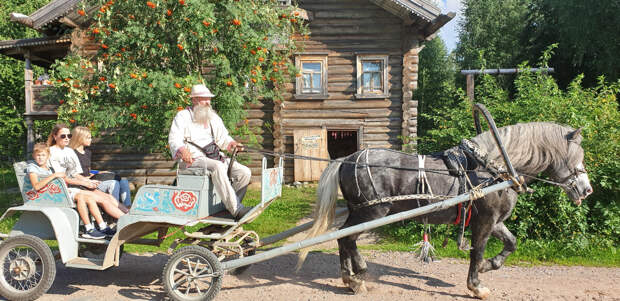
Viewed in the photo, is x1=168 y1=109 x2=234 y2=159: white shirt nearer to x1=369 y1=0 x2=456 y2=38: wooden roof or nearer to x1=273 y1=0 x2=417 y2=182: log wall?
x1=273 y1=0 x2=417 y2=182: log wall

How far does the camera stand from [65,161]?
467 cm

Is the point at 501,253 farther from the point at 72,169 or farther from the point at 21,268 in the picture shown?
the point at 21,268

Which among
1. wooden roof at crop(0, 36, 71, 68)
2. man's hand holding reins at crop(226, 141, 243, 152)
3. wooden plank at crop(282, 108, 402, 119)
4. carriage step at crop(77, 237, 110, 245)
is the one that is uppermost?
wooden roof at crop(0, 36, 71, 68)

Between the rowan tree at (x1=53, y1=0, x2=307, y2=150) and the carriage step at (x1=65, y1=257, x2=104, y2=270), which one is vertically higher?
the rowan tree at (x1=53, y1=0, x2=307, y2=150)

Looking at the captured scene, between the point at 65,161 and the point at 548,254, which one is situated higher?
the point at 65,161

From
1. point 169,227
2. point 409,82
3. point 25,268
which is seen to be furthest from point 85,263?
point 409,82

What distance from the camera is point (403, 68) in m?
12.0

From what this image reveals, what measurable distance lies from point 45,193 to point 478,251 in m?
4.66

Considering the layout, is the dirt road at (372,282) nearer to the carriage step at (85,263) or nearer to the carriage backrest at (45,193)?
the carriage step at (85,263)

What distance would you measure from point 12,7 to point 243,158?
75.8 feet

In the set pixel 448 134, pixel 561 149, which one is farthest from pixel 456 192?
pixel 448 134

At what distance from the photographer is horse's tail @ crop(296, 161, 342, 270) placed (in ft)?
14.6

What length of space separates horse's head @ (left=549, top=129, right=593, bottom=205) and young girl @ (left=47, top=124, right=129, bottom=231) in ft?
15.6

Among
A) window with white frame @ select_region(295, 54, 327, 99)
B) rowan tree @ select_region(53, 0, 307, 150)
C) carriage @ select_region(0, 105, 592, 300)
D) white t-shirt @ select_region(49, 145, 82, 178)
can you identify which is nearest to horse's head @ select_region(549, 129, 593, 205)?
carriage @ select_region(0, 105, 592, 300)
